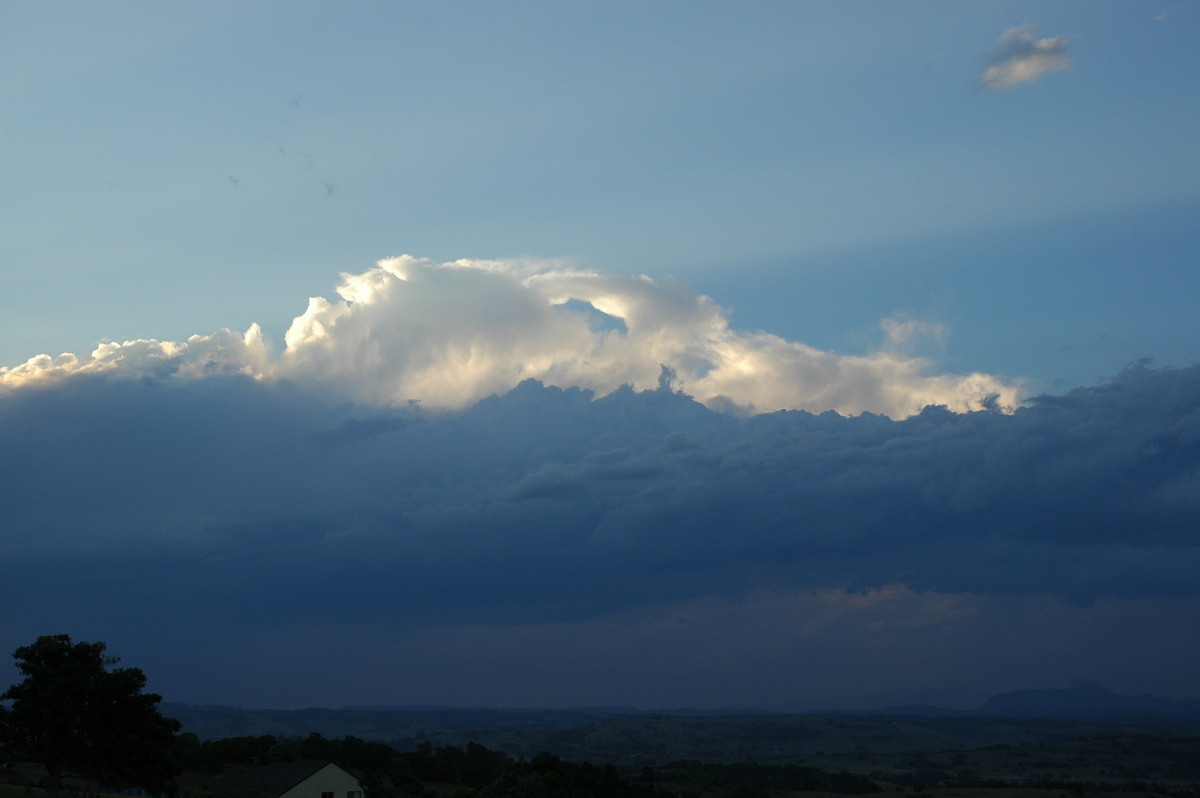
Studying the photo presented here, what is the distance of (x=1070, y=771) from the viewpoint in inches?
6821

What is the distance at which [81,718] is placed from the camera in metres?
63.5

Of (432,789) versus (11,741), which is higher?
(11,741)

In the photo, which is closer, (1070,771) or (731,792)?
(731,792)

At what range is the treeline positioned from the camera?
8038cm

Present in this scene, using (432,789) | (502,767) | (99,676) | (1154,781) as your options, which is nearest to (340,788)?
(99,676)

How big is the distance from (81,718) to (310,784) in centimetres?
1936

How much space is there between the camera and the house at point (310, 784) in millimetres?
77144

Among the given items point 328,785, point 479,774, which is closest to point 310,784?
point 328,785

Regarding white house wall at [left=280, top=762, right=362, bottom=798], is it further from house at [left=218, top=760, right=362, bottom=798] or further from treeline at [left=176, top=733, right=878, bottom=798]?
treeline at [left=176, top=733, right=878, bottom=798]

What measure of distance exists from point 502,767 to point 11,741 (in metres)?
63.6

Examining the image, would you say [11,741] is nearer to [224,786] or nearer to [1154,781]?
[224,786]

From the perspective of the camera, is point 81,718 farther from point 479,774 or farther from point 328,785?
point 479,774

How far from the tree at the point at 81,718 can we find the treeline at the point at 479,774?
2059 centimetres

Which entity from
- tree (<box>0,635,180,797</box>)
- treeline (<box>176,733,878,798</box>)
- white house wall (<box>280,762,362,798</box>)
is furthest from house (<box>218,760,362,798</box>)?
tree (<box>0,635,180,797</box>)
